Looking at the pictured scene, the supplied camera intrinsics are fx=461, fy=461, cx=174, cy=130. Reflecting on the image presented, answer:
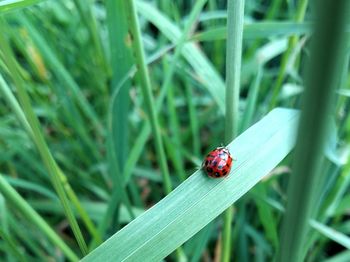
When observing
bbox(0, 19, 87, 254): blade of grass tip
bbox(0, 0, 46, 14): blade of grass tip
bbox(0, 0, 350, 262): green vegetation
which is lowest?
bbox(0, 0, 350, 262): green vegetation

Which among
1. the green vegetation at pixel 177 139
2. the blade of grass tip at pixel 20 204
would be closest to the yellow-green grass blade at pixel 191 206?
the green vegetation at pixel 177 139

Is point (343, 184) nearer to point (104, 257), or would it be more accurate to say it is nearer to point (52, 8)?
Result: point (104, 257)

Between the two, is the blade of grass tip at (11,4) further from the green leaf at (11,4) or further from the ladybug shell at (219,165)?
the ladybug shell at (219,165)

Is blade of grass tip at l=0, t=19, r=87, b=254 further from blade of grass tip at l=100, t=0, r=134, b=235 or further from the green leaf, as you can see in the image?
blade of grass tip at l=100, t=0, r=134, b=235

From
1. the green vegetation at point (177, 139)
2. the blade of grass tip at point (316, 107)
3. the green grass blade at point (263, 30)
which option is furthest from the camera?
the green grass blade at point (263, 30)

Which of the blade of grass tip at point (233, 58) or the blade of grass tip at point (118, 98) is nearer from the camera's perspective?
the blade of grass tip at point (233, 58)

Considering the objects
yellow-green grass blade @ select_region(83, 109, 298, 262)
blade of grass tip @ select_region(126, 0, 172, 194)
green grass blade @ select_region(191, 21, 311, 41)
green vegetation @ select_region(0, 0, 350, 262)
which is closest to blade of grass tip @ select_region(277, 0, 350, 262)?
green vegetation @ select_region(0, 0, 350, 262)

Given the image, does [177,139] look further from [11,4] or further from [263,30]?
[11,4]

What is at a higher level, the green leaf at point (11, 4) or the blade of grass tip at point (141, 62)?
the green leaf at point (11, 4)
